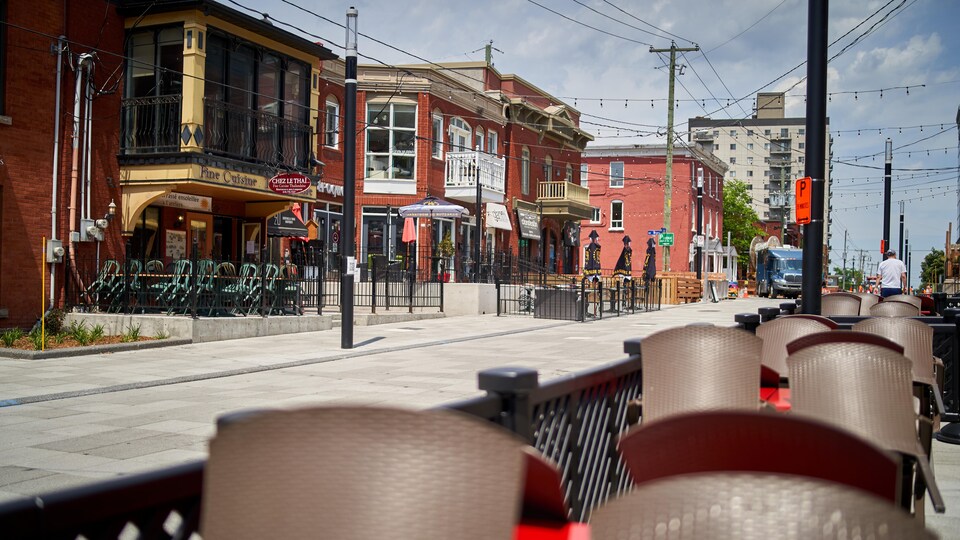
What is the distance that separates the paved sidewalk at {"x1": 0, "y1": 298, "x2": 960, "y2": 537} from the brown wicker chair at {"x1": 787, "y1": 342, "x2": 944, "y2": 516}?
1.33m

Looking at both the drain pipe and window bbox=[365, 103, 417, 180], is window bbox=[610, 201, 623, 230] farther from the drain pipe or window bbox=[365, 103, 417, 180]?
the drain pipe

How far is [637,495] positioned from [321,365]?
11999 mm

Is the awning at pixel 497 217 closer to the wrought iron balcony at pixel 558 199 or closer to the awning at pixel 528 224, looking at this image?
the awning at pixel 528 224

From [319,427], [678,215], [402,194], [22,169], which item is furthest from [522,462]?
[678,215]

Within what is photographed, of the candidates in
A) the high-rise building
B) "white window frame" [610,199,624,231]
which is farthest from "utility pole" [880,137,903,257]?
the high-rise building

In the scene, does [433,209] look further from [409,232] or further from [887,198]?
[887,198]

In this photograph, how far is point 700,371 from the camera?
14.6 ft


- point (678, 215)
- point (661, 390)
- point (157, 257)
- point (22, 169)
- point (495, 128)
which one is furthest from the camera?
point (678, 215)

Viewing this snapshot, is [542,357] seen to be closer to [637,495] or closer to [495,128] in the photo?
[637,495]

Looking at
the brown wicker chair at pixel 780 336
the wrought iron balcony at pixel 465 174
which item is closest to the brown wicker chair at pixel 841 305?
the brown wicker chair at pixel 780 336

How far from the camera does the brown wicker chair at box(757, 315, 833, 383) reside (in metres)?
6.43

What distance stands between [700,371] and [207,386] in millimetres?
7946

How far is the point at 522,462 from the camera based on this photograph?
1.69 meters

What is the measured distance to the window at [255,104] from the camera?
1870 cm
